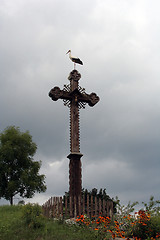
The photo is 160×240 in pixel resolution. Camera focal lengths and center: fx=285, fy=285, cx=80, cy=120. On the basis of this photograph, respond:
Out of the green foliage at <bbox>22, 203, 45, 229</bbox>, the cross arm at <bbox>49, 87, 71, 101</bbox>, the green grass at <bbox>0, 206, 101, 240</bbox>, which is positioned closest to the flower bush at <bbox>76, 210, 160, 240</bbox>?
the green grass at <bbox>0, 206, 101, 240</bbox>

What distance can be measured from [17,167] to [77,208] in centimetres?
1638

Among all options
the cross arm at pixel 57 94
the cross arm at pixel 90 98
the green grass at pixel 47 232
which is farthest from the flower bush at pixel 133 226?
the cross arm at pixel 90 98

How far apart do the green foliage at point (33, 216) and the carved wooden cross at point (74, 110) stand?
9.20 ft

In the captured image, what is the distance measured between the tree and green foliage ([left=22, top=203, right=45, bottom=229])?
51.0ft

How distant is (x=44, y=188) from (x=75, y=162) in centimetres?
1568

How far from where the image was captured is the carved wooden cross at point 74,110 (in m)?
13.8

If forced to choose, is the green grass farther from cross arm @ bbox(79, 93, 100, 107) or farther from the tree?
the tree

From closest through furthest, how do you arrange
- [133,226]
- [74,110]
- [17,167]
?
[133,226], [74,110], [17,167]

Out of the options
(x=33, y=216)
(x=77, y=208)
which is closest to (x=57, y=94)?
(x=77, y=208)

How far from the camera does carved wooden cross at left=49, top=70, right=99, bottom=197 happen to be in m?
13.8

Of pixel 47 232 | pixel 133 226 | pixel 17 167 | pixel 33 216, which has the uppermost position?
pixel 17 167

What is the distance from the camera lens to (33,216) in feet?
35.1

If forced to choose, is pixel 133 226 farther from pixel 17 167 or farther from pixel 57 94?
pixel 17 167

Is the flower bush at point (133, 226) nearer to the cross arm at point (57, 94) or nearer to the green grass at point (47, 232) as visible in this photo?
the green grass at point (47, 232)
